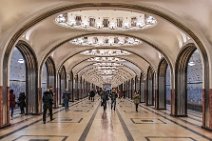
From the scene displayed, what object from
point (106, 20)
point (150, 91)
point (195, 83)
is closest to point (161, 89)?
point (195, 83)

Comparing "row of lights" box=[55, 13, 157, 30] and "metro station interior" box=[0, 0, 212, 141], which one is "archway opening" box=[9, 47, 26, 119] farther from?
"row of lights" box=[55, 13, 157, 30]

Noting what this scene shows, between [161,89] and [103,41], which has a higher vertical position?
[103,41]

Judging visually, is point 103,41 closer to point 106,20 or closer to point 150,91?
point 106,20

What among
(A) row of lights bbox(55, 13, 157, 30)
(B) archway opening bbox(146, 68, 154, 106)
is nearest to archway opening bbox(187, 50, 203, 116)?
(A) row of lights bbox(55, 13, 157, 30)

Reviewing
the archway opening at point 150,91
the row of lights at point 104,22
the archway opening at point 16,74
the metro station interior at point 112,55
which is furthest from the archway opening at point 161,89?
the archway opening at point 16,74

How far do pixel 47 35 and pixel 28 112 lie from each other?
4426 mm

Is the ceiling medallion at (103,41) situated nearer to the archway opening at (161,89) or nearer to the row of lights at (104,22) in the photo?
the archway opening at (161,89)

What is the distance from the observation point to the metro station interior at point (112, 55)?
13477 mm

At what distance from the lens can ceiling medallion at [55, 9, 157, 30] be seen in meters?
20.4

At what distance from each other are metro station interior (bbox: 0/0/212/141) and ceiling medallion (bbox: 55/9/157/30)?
55mm

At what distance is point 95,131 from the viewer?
1341 cm

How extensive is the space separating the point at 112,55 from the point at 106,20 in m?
12.9

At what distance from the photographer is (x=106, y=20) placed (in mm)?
21469

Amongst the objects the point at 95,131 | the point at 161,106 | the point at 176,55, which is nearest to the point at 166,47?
the point at 176,55
